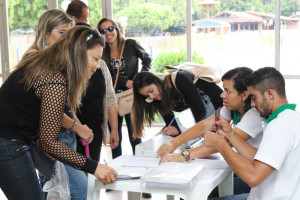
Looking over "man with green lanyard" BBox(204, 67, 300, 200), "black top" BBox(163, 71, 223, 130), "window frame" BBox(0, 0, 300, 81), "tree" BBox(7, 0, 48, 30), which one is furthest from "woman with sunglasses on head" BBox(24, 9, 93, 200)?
"tree" BBox(7, 0, 48, 30)

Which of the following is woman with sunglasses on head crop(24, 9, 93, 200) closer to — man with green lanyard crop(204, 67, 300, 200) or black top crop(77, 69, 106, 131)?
black top crop(77, 69, 106, 131)

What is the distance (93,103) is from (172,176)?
121 cm

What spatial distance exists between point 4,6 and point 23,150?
18.4 ft

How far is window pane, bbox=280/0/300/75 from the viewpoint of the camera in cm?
592

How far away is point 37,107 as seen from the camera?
1936 mm

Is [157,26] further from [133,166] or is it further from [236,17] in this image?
[133,166]

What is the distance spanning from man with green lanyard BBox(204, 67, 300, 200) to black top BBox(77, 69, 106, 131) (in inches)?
47.4

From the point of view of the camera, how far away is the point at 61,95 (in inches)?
73.4

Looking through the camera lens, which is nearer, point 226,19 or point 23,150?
point 23,150

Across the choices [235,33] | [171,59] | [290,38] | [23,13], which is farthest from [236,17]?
[23,13]

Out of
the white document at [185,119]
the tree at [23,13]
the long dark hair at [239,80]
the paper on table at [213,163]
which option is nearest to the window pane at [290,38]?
the white document at [185,119]

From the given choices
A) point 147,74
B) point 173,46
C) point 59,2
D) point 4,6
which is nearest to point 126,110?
point 147,74

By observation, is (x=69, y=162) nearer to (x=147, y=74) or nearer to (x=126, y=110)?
(x=147, y=74)

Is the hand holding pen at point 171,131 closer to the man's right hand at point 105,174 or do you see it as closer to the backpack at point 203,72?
the backpack at point 203,72
